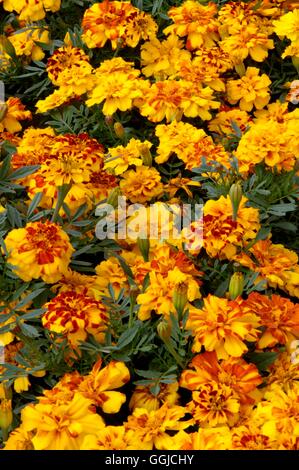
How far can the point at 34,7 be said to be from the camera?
2.11 metres

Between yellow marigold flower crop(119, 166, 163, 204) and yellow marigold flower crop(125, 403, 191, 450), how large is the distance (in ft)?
1.83

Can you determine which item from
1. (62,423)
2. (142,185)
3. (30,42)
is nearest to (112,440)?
(62,423)

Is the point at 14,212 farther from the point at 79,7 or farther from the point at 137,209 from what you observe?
the point at 79,7

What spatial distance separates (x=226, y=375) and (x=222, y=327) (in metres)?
0.08

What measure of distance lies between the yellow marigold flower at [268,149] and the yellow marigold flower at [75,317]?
447 mm

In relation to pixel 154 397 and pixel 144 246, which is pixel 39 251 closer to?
pixel 144 246

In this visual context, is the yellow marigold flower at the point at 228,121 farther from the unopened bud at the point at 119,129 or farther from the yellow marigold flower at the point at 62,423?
the yellow marigold flower at the point at 62,423

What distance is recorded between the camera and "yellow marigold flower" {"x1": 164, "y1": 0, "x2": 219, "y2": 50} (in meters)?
2.02

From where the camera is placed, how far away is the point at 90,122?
191cm

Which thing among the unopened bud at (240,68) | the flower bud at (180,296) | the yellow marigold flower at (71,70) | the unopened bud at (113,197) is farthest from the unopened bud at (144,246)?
the unopened bud at (240,68)

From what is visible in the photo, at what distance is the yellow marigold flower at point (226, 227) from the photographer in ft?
4.70

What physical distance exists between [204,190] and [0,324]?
57 centimetres

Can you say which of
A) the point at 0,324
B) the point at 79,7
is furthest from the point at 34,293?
the point at 79,7

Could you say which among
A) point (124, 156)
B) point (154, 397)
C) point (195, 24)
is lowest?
point (154, 397)
